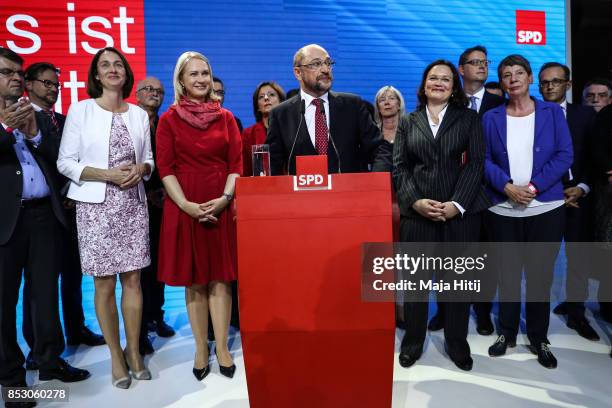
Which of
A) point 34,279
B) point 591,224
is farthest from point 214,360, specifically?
point 591,224

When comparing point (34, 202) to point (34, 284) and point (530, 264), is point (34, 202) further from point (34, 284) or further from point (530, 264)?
point (530, 264)

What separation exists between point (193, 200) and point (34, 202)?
83 centimetres

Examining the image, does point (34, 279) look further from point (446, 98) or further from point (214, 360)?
point (446, 98)

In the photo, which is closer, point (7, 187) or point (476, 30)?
point (7, 187)

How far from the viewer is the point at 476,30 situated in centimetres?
530

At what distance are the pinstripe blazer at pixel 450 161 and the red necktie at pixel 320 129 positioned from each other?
1.81 feet

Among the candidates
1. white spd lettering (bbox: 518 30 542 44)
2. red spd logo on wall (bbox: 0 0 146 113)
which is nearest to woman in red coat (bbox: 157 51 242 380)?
red spd logo on wall (bbox: 0 0 146 113)

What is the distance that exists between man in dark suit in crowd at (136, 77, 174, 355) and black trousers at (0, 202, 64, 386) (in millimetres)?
612

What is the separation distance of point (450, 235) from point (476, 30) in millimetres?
3278

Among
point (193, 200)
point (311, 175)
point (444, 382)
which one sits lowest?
point (444, 382)

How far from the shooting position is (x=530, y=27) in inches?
213

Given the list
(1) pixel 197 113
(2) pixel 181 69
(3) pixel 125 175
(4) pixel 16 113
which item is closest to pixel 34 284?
→ (3) pixel 125 175

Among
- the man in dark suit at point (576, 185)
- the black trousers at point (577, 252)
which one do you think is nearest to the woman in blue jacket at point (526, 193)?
the man in dark suit at point (576, 185)

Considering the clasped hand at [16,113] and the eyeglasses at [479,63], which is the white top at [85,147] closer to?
the clasped hand at [16,113]
